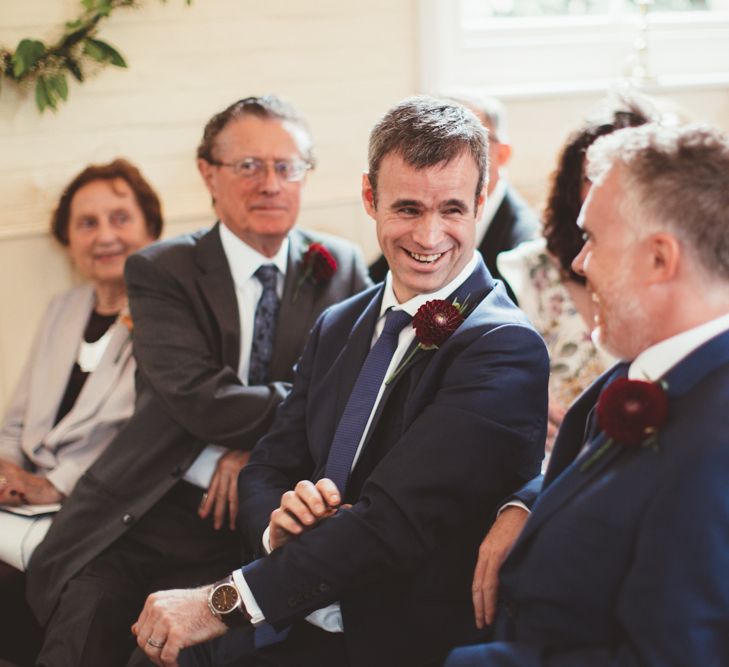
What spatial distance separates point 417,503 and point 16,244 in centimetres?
212

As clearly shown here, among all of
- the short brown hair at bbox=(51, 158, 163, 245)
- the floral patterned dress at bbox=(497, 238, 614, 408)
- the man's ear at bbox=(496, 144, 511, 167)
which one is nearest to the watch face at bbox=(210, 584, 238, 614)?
the floral patterned dress at bbox=(497, 238, 614, 408)

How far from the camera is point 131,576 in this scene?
8.87 feet

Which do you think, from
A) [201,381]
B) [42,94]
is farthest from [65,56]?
[201,381]

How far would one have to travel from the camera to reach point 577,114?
A: 4.04 meters

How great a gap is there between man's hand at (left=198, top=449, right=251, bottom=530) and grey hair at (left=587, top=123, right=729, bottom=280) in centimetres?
154

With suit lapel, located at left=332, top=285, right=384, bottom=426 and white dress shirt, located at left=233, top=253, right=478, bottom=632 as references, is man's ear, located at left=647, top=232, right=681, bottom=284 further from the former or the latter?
suit lapel, located at left=332, top=285, right=384, bottom=426

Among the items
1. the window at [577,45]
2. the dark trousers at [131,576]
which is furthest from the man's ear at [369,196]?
the window at [577,45]

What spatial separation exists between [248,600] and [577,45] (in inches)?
120

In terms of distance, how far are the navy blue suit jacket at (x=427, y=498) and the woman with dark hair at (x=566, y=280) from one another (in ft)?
2.82

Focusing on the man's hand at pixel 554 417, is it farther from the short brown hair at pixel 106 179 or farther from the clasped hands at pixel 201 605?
the short brown hair at pixel 106 179

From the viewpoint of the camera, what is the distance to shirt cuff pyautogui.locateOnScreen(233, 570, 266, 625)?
1.92 m

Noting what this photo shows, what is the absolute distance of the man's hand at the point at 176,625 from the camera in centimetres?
197

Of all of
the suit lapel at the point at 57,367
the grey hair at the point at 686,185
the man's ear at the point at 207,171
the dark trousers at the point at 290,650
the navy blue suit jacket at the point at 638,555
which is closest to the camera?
the navy blue suit jacket at the point at 638,555

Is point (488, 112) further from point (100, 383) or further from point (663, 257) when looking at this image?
point (663, 257)
